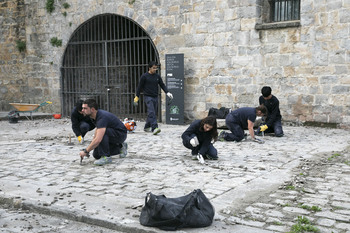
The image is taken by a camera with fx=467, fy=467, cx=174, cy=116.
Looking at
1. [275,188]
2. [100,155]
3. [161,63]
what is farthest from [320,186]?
[161,63]

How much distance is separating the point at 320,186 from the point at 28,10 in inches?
558

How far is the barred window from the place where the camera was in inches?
471

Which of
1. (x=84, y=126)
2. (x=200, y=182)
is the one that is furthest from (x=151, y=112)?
(x=200, y=182)

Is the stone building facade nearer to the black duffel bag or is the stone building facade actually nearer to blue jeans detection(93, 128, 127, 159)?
blue jeans detection(93, 128, 127, 159)

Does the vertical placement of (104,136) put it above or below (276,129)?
above

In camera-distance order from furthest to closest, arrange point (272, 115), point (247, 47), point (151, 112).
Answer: point (247, 47)
point (151, 112)
point (272, 115)

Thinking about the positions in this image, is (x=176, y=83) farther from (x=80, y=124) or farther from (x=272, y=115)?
(x=80, y=124)

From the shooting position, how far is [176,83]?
13.5m

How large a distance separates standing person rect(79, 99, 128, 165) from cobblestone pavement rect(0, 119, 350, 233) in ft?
0.60

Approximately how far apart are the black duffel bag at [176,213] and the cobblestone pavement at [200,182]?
0.26 ft

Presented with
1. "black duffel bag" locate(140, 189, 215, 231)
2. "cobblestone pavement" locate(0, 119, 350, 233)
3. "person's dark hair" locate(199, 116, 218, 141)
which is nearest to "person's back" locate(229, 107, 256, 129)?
"cobblestone pavement" locate(0, 119, 350, 233)

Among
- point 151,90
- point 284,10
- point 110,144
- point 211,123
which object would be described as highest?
point 284,10

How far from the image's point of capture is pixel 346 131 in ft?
35.5

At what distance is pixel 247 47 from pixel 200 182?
23.4 feet
